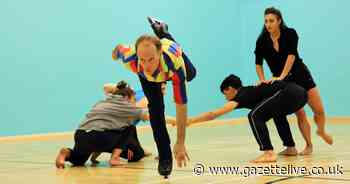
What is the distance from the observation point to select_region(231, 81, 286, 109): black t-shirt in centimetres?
436

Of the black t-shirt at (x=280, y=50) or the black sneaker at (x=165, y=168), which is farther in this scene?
the black t-shirt at (x=280, y=50)

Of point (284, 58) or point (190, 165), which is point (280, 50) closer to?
point (284, 58)

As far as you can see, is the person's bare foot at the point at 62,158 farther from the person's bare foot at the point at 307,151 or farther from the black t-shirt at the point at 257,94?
the person's bare foot at the point at 307,151

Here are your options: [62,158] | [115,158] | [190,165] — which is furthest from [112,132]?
[190,165]

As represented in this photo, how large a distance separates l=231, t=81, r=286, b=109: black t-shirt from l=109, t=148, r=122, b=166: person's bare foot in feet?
3.06


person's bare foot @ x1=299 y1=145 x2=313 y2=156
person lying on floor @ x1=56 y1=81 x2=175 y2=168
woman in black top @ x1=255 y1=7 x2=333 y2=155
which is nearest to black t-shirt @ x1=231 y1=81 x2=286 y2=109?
woman in black top @ x1=255 y1=7 x2=333 y2=155

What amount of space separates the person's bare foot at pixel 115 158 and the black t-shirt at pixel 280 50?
4.51 feet

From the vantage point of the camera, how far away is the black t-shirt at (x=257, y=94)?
14.3ft

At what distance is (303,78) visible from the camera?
15.4 ft

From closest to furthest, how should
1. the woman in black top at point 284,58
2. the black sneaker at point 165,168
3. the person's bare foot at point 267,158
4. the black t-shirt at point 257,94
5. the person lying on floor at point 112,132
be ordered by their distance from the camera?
the black sneaker at point 165,168 < the person's bare foot at point 267,158 < the person lying on floor at point 112,132 < the black t-shirt at point 257,94 < the woman in black top at point 284,58

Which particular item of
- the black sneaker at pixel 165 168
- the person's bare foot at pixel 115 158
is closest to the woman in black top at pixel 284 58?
the person's bare foot at pixel 115 158

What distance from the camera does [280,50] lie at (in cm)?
462

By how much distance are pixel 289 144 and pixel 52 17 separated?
388 centimetres

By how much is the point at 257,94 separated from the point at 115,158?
114 centimetres
